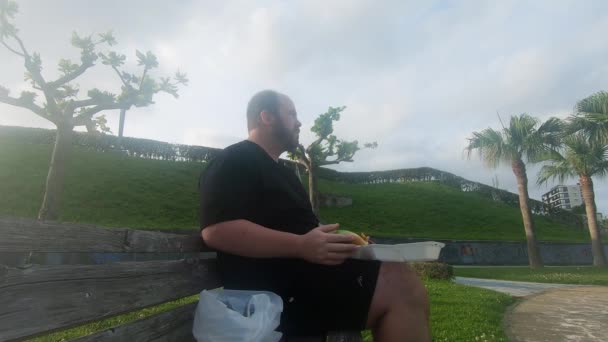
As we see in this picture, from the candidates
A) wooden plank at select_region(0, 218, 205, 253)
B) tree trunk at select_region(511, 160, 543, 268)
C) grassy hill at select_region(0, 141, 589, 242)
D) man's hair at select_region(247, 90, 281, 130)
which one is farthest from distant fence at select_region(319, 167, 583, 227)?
wooden plank at select_region(0, 218, 205, 253)

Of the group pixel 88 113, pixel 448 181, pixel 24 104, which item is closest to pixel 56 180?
pixel 88 113

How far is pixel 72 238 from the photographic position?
1253 millimetres

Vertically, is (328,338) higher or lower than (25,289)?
lower

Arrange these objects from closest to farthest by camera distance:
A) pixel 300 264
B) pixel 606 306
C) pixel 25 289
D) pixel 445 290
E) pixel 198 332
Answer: pixel 25 289 → pixel 198 332 → pixel 300 264 → pixel 606 306 → pixel 445 290

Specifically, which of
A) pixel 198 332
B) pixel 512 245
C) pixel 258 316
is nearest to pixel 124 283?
pixel 198 332

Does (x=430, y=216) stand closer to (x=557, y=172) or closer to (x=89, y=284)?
(x=557, y=172)

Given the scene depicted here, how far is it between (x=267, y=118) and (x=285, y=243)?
95 centimetres

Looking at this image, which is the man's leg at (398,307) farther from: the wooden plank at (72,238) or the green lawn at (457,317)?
the green lawn at (457,317)

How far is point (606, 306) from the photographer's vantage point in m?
6.99

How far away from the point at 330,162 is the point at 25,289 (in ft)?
46.2

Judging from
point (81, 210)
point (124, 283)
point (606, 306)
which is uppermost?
point (81, 210)

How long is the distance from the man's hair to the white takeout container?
109cm

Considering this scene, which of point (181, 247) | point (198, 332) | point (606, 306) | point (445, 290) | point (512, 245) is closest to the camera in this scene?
point (198, 332)

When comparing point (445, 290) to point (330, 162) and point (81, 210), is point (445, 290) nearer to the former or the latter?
point (330, 162)
